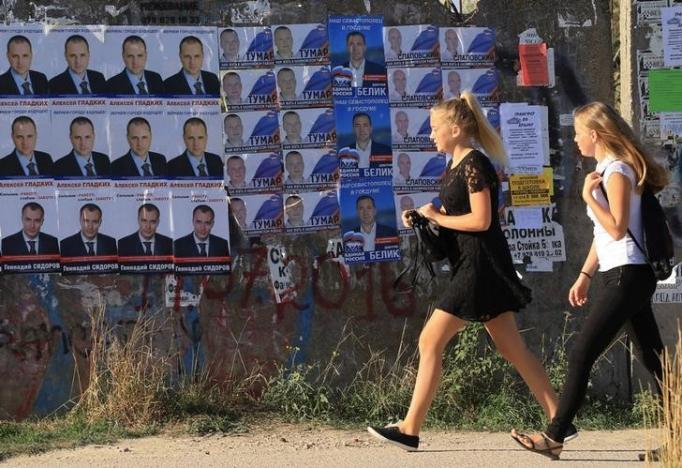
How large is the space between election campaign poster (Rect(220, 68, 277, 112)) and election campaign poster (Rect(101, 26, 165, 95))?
0.34 m

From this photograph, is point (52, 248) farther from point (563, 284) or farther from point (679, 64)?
point (679, 64)

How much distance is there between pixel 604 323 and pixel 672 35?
8.57ft

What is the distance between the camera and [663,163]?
7.08m

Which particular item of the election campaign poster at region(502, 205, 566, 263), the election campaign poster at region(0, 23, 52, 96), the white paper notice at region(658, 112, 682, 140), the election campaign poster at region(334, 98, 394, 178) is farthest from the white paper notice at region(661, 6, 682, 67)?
the election campaign poster at region(0, 23, 52, 96)

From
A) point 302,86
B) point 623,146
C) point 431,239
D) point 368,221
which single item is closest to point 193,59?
point 302,86

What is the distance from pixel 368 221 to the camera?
6984 millimetres

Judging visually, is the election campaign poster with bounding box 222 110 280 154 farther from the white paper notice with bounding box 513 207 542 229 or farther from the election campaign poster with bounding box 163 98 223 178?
the white paper notice with bounding box 513 207 542 229

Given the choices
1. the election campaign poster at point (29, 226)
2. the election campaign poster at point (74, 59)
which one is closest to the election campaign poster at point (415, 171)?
the election campaign poster at point (74, 59)

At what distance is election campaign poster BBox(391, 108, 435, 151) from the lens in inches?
277

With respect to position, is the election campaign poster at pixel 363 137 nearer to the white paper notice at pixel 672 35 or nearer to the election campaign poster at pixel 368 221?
the election campaign poster at pixel 368 221

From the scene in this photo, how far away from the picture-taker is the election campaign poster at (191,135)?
679 cm

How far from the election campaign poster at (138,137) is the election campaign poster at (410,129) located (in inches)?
56.8

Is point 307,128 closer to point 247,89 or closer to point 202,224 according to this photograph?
point 247,89

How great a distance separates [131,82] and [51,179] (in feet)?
2.60
